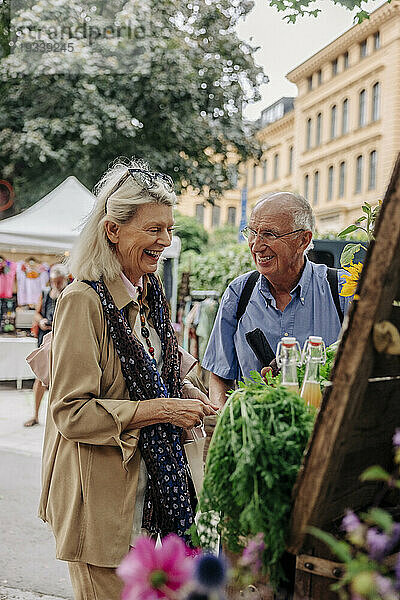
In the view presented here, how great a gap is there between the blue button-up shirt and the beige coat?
0.77 metres

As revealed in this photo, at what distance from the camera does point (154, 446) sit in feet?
6.69

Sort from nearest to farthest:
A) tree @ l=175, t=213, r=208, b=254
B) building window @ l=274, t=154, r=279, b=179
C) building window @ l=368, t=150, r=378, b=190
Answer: tree @ l=175, t=213, r=208, b=254, building window @ l=368, t=150, r=378, b=190, building window @ l=274, t=154, r=279, b=179

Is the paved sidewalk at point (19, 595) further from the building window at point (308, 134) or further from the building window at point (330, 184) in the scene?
the building window at point (308, 134)

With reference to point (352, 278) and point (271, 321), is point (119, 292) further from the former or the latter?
point (271, 321)

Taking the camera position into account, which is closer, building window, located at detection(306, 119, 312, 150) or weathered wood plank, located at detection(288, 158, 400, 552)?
weathered wood plank, located at detection(288, 158, 400, 552)

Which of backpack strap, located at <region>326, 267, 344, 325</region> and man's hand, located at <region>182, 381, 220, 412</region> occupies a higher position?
backpack strap, located at <region>326, 267, 344, 325</region>

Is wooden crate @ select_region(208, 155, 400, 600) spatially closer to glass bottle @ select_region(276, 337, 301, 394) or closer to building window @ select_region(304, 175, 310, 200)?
glass bottle @ select_region(276, 337, 301, 394)

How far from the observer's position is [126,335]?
2037 millimetres

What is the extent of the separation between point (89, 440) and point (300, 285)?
1.17m

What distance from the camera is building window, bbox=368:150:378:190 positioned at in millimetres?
40531

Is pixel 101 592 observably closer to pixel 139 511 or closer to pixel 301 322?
pixel 139 511

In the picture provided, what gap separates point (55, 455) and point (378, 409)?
49.8 inches

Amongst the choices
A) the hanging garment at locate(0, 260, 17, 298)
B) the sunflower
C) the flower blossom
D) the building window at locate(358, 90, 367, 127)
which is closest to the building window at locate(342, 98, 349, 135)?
the building window at locate(358, 90, 367, 127)

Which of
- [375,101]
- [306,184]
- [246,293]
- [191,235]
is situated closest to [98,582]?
[246,293]
